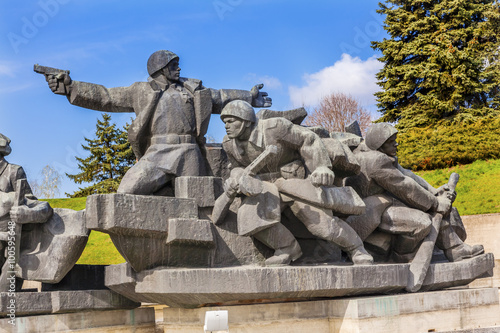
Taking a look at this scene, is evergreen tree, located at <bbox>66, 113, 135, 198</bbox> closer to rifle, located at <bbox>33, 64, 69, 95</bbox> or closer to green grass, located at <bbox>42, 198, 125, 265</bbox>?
green grass, located at <bbox>42, 198, 125, 265</bbox>

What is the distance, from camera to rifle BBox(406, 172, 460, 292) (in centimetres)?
710

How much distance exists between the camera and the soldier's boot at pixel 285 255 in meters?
6.45

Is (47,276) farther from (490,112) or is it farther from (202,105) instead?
(490,112)

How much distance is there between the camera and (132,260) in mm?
6258

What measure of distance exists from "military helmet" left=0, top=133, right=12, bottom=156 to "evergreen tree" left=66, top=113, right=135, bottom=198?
44.0 ft

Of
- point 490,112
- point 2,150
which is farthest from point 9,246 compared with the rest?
point 490,112

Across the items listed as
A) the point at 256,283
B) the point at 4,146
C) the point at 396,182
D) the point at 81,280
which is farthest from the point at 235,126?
the point at 4,146

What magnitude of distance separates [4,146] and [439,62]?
60.5 ft

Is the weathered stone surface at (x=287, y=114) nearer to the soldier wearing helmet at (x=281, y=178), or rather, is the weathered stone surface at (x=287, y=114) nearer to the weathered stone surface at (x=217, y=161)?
the soldier wearing helmet at (x=281, y=178)

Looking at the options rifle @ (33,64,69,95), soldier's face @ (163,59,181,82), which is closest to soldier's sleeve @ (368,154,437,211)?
soldier's face @ (163,59,181,82)

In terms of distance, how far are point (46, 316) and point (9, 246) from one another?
0.91m

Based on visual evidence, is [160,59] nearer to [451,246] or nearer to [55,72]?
[55,72]

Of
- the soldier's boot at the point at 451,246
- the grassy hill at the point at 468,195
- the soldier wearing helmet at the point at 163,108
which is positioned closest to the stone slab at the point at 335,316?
the soldier's boot at the point at 451,246

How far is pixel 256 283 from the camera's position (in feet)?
19.6
